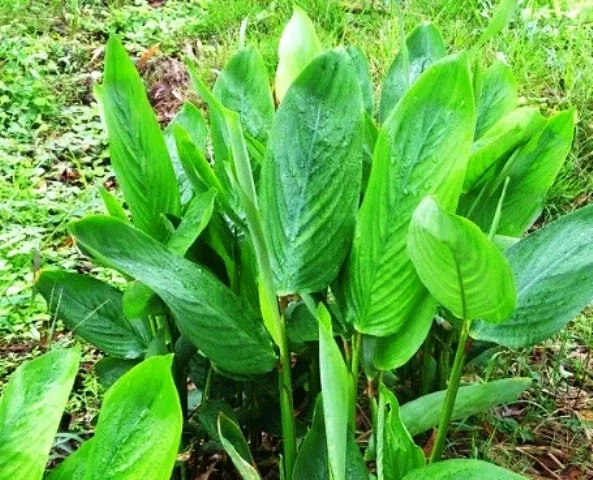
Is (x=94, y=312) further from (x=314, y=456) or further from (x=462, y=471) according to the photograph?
(x=462, y=471)

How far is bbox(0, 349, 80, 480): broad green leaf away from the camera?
0.71 meters

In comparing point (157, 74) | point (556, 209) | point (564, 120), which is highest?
point (564, 120)

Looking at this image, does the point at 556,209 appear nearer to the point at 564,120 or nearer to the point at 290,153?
the point at 564,120

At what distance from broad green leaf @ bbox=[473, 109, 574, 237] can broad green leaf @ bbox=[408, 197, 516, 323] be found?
0.75ft

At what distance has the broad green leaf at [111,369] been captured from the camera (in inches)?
43.1

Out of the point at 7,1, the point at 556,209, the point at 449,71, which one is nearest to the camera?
the point at 449,71

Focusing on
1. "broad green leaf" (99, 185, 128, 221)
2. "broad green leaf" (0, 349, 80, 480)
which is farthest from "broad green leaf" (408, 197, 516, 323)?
"broad green leaf" (99, 185, 128, 221)

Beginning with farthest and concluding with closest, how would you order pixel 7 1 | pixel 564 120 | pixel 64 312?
pixel 7 1
pixel 64 312
pixel 564 120

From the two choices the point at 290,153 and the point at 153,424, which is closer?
the point at 153,424

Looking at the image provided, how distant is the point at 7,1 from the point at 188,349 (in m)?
2.38

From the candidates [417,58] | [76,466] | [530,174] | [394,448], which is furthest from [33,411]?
[417,58]

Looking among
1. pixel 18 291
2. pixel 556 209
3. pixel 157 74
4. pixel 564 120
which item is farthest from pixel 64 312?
pixel 157 74

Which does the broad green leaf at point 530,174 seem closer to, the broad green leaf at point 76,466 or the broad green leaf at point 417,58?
the broad green leaf at point 417,58

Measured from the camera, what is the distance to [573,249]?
864 millimetres
